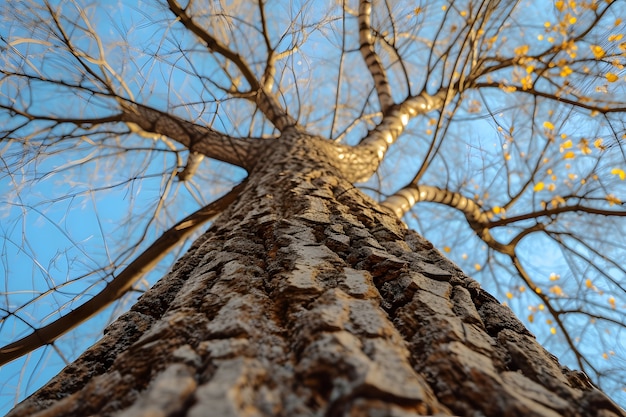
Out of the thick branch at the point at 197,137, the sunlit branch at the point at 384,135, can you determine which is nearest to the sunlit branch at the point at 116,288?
the thick branch at the point at 197,137

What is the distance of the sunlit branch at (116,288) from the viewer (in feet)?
6.04

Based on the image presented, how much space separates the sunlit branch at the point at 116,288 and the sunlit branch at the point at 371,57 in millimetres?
2022

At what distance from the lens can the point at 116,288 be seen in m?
2.37

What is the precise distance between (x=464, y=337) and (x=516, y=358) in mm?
107

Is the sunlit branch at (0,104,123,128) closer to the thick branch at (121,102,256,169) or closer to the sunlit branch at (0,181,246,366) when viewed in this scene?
the thick branch at (121,102,256,169)

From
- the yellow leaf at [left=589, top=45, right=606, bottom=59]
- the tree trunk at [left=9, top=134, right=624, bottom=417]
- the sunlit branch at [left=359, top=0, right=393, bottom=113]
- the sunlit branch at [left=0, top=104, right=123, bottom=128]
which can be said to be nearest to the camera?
the tree trunk at [left=9, top=134, right=624, bottom=417]

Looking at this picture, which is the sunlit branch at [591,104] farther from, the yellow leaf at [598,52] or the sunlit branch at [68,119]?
the sunlit branch at [68,119]

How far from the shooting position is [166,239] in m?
2.72

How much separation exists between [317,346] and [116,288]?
2.18 meters

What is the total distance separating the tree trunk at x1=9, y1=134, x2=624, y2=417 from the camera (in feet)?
1.66

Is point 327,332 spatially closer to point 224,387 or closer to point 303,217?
point 224,387

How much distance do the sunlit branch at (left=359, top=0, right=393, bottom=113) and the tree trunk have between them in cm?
315

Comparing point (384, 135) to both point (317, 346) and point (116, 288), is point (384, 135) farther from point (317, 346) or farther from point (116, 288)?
point (317, 346)

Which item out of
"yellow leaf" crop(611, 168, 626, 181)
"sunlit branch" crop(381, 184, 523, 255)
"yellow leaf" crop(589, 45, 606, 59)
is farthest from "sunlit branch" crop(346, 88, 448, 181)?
"yellow leaf" crop(611, 168, 626, 181)
